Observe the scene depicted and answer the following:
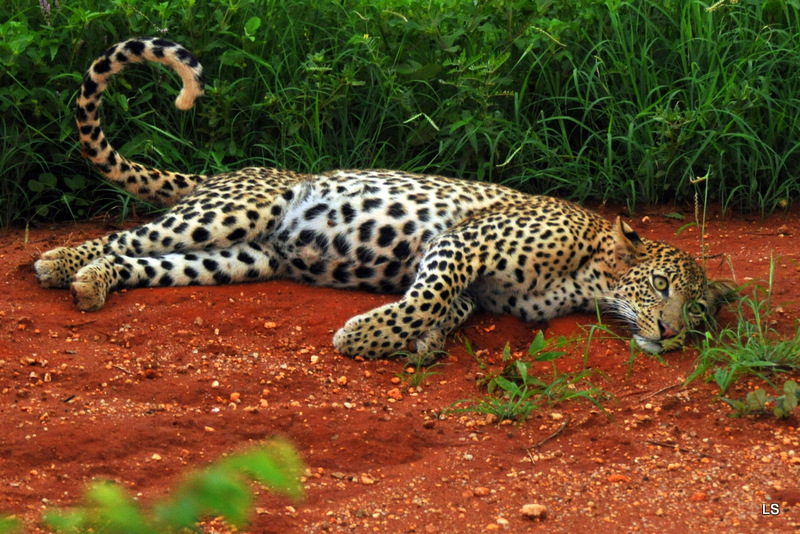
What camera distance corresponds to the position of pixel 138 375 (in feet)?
16.2

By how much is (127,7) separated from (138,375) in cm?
321

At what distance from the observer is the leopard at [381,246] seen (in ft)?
18.8

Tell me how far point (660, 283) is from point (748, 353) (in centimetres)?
87

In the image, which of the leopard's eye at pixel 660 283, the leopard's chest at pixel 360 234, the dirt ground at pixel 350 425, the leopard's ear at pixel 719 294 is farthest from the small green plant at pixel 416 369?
the leopard's ear at pixel 719 294

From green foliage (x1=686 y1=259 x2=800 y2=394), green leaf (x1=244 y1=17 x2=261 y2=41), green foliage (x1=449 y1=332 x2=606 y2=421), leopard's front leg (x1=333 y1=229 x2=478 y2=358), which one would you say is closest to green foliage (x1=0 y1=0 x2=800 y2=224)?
green leaf (x1=244 y1=17 x2=261 y2=41)

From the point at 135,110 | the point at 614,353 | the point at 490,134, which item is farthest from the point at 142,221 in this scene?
the point at 614,353

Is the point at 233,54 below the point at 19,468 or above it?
above

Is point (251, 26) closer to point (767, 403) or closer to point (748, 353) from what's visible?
point (748, 353)

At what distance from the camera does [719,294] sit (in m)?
5.74

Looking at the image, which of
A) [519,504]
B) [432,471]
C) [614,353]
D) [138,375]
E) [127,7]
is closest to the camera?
[519,504]

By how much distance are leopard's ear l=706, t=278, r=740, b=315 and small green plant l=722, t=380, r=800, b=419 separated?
1229 millimetres

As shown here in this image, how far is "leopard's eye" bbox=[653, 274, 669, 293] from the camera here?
569 cm

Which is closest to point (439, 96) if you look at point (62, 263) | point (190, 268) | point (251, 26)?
point (251, 26)

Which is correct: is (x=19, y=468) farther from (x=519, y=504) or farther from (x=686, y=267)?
(x=686, y=267)
